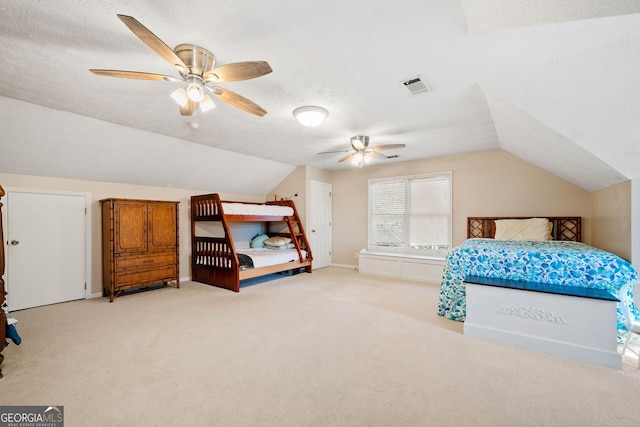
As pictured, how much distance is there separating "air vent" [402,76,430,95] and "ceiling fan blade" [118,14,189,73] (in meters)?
1.80

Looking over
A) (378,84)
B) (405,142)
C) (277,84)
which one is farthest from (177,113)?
(405,142)

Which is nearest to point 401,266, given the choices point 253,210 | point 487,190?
point 487,190

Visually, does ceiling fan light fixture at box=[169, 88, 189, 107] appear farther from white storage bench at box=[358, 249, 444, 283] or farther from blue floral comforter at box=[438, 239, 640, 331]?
white storage bench at box=[358, 249, 444, 283]

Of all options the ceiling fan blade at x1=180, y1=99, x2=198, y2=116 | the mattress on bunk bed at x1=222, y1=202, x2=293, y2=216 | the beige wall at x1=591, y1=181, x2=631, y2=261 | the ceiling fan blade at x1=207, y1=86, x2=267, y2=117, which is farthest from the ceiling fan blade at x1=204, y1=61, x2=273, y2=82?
the beige wall at x1=591, y1=181, x2=631, y2=261

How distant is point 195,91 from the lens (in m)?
1.97

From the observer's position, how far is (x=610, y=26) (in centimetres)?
147

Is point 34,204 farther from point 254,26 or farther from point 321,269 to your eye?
point 321,269

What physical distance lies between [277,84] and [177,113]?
4.80 feet

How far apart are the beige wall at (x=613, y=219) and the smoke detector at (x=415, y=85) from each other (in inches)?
90.1

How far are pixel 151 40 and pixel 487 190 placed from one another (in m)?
5.06

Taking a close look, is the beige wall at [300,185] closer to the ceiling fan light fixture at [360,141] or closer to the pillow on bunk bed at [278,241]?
the pillow on bunk bed at [278,241]

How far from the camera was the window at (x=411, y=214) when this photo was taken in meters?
5.16

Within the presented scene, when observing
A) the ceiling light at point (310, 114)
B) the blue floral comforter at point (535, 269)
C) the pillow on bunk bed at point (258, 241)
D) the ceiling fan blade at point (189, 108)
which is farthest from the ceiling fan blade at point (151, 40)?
the pillow on bunk bed at point (258, 241)

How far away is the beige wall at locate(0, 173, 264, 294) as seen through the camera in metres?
3.59
